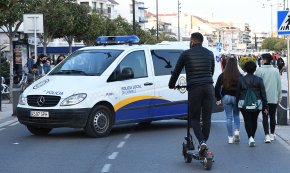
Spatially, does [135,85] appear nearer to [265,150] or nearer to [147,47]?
[147,47]

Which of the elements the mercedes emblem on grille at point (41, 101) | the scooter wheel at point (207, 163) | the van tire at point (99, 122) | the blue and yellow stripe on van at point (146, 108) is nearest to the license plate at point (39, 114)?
the mercedes emblem on grille at point (41, 101)

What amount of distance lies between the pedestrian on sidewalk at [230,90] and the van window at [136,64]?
7.70 ft

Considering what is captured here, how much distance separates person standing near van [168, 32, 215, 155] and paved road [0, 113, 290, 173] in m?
0.71

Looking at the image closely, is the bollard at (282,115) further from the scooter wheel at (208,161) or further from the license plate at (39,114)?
the scooter wheel at (208,161)

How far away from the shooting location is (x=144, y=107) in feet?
44.3

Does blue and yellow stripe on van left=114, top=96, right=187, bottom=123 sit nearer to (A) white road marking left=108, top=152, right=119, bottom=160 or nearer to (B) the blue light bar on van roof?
(B) the blue light bar on van roof

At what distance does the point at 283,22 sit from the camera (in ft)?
46.8

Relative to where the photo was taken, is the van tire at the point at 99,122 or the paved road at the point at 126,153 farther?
the van tire at the point at 99,122

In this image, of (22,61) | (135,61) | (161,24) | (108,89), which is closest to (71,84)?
(108,89)

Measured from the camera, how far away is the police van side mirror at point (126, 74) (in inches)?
516

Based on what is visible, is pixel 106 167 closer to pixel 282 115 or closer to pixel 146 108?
pixel 146 108

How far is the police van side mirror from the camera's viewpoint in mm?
13116

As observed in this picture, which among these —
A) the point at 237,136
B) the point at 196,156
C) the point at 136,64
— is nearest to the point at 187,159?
the point at 196,156

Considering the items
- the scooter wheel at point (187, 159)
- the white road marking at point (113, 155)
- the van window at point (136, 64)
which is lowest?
the white road marking at point (113, 155)
